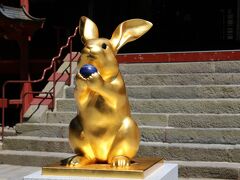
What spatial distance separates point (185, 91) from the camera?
8.30 meters

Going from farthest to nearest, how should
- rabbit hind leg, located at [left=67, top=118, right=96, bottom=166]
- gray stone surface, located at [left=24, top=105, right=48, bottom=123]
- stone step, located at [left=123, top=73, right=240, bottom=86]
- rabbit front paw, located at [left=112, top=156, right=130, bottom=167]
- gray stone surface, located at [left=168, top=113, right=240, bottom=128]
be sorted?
stone step, located at [left=123, top=73, right=240, bottom=86] < gray stone surface, located at [left=24, top=105, right=48, bottom=123] < gray stone surface, located at [left=168, top=113, right=240, bottom=128] < rabbit hind leg, located at [left=67, top=118, right=96, bottom=166] < rabbit front paw, located at [left=112, top=156, right=130, bottom=167]

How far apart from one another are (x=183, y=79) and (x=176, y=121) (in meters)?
1.42

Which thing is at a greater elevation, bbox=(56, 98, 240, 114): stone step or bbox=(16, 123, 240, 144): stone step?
→ bbox=(56, 98, 240, 114): stone step

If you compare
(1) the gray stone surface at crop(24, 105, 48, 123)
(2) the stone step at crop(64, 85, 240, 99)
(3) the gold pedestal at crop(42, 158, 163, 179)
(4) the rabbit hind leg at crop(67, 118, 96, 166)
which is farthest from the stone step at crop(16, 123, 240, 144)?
(4) the rabbit hind leg at crop(67, 118, 96, 166)

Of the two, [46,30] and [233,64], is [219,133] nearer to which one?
[233,64]

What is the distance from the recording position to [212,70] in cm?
903

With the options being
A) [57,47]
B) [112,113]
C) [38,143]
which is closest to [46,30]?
[57,47]

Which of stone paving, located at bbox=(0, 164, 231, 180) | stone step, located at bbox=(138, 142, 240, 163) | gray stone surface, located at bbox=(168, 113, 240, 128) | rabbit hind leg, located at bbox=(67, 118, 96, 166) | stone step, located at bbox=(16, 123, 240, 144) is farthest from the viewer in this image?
gray stone surface, located at bbox=(168, 113, 240, 128)

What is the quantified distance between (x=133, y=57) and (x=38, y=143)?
10.7 ft

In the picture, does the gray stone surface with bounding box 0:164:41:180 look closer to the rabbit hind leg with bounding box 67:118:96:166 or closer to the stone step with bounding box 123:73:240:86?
the rabbit hind leg with bounding box 67:118:96:166

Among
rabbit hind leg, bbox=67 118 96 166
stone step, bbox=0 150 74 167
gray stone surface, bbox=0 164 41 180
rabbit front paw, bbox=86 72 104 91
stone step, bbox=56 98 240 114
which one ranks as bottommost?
gray stone surface, bbox=0 164 41 180

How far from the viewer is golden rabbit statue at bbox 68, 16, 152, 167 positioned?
12.0ft

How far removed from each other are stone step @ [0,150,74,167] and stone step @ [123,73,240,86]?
95.9 inches

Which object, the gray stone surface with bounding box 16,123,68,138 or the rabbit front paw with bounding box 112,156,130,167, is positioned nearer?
the rabbit front paw with bounding box 112,156,130,167
